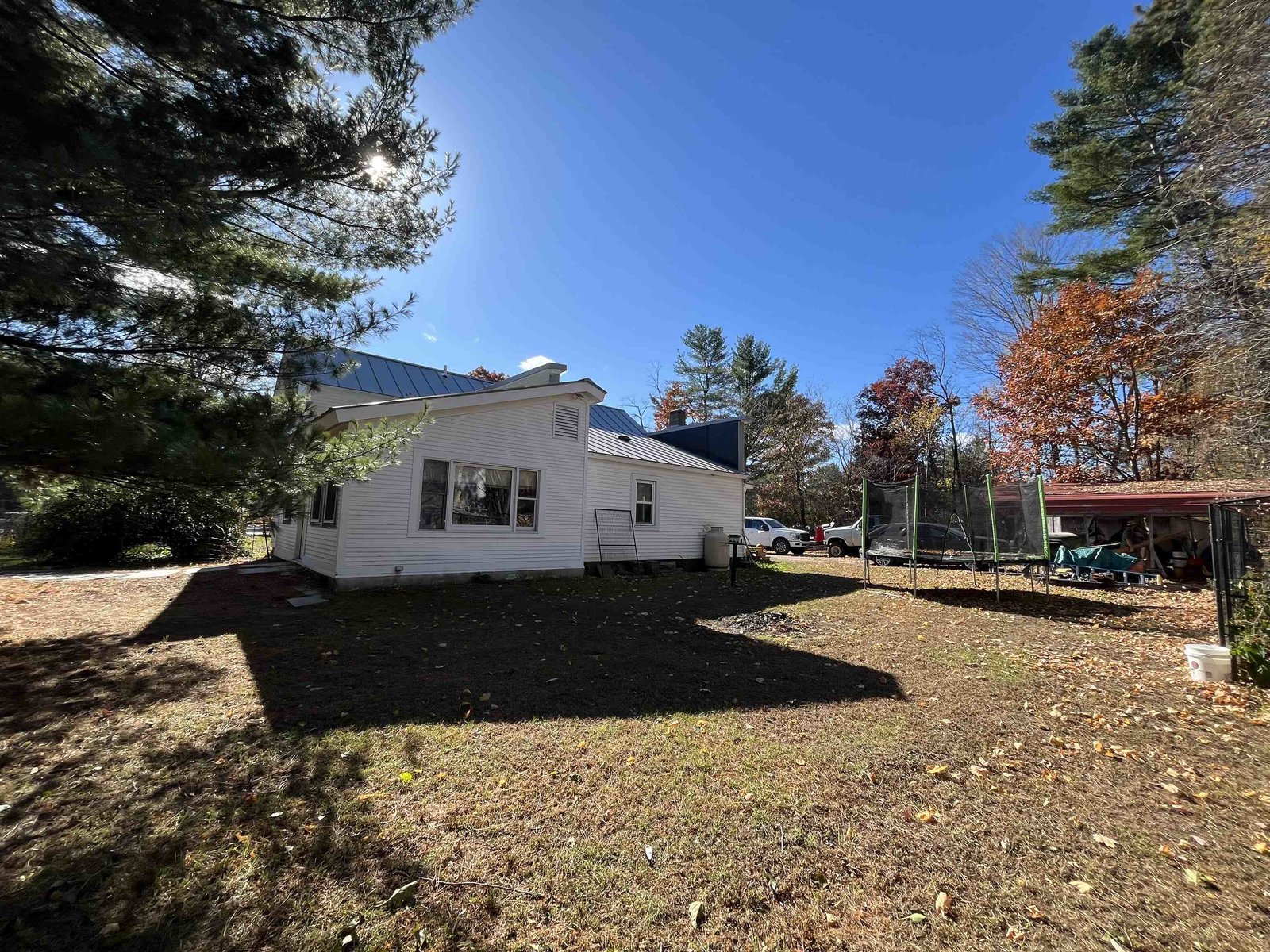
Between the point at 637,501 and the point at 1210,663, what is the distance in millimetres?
10568

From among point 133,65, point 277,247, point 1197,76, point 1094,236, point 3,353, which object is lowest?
point 3,353

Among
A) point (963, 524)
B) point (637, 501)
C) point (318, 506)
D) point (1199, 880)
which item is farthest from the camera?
point (637, 501)

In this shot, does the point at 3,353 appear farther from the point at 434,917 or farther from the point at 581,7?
the point at 581,7

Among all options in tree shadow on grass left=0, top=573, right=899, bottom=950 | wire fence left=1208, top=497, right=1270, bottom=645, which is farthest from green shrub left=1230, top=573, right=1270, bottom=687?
tree shadow on grass left=0, top=573, right=899, bottom=950

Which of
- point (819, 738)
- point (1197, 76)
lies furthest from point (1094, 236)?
point (819, 738)

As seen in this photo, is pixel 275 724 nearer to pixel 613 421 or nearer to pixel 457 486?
pixel 457 486

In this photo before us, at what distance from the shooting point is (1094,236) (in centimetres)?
1433

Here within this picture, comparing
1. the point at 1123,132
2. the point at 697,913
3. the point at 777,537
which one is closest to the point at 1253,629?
the point at 697,913

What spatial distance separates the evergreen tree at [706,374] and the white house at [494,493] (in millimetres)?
20318

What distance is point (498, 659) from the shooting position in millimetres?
5332

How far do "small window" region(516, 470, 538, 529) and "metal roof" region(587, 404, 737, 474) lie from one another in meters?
1.86

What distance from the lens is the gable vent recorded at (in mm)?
11288

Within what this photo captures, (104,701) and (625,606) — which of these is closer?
(104,701)

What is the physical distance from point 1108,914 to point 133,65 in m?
8.38
